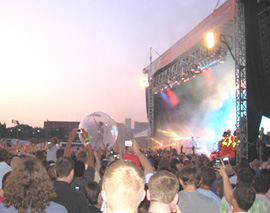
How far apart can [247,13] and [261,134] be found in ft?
14.6

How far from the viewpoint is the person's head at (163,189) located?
2328 mm

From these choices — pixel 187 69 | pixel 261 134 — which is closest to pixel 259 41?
pixel 261 134

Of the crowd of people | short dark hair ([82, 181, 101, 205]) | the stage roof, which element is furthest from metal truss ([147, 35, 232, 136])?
short dark hair ([82, 181, 101, 205])

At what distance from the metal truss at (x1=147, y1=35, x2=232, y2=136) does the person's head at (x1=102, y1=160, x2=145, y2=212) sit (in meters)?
10.8

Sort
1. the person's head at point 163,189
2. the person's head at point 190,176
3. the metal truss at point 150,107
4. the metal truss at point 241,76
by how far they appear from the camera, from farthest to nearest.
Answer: the metal truss at point 150,107, the metal truss at point 241,76, the person's head at point 190,176, the person's head at point 163,189

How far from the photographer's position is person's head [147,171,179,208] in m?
2.33

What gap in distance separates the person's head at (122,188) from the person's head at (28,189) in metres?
0.57

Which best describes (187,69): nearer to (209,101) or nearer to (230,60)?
(230,60)

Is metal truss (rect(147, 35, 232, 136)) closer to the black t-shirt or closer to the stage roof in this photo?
the stage roof

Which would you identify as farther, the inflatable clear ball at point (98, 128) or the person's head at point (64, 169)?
the inflatable clear ball at point (98, 128)

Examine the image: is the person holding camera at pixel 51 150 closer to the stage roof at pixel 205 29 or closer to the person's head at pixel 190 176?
the person's head at pixel 190 176

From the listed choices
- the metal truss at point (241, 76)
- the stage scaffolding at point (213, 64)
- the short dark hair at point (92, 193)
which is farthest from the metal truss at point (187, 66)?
the short dark hair at point (92, 193)

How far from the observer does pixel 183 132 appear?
74.0 ft

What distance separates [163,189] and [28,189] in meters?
0.97
